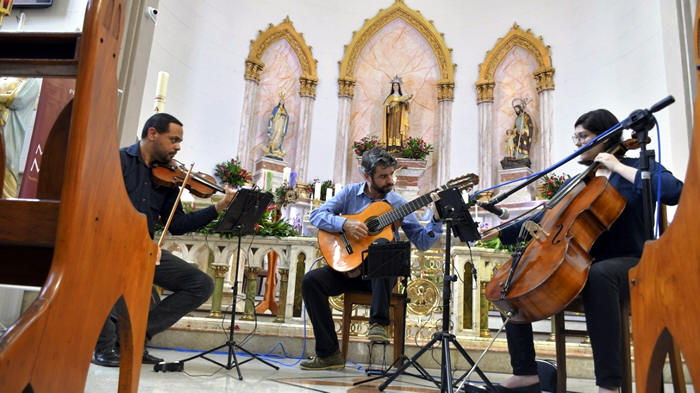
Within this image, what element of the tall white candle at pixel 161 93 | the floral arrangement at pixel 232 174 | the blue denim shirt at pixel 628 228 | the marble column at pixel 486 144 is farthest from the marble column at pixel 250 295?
the marble column at pixel 486 144

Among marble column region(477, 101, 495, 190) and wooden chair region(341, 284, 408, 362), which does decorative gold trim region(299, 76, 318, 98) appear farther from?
wooden chair region(341, 284, 408, 362)

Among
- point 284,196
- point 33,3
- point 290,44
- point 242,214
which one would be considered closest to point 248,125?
point 290,44

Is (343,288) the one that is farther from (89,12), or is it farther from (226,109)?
(226,109)

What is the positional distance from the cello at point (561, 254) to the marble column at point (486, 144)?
7753 mm

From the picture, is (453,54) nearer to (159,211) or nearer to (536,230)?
(159,211)

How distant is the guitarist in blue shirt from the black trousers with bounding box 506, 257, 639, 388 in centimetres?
118

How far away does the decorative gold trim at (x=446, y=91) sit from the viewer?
10594 millimetres

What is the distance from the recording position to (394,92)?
10.6 meters

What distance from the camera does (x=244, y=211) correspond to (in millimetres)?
3154

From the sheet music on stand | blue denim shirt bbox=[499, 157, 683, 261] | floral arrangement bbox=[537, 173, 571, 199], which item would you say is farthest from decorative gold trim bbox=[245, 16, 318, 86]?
blue denim shirt bbox=[499, 157, 683, 261]

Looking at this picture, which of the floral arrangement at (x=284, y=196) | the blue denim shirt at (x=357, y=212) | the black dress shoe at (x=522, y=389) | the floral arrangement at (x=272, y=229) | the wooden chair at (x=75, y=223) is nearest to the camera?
the wooden chair at (x=75, y=223)

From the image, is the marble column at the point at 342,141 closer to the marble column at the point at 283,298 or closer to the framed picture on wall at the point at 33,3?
the marble column at the point at 283,298

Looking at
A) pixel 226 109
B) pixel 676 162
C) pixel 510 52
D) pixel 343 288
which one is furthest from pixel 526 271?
pixel 510 52

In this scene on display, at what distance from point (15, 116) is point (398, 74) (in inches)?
332
